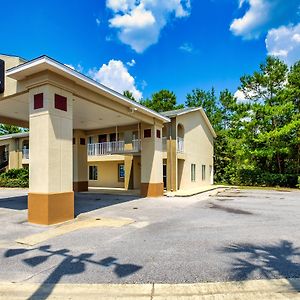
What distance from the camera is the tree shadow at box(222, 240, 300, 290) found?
4.35 m

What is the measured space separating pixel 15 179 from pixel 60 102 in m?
20.0

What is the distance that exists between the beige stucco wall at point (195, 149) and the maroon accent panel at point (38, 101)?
12.7m

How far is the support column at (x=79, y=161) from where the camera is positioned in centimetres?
1952

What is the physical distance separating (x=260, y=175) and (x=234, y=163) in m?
4.77

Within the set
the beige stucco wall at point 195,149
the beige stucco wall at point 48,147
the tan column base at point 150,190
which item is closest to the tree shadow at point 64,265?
the beige stucco wall at point 48,147

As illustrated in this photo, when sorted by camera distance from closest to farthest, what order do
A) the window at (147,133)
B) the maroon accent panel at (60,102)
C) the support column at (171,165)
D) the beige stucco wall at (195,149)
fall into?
the maroon accent panel at (60,102) → the window at (147,133) → the support column at (171,165) → the beige stucco wall at (195,149)

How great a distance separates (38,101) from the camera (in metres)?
8.66

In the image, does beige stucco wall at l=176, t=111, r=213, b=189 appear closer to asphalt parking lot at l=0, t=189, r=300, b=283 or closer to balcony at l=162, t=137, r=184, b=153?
balcony at l=162, t=137, r=184, b=153

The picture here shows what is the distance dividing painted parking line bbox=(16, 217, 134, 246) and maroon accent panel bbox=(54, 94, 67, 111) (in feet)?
12.6

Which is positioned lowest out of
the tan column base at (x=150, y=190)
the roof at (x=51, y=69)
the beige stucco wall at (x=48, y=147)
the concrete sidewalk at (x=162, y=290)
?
the concrete sidewalk at (x=162, y=290)

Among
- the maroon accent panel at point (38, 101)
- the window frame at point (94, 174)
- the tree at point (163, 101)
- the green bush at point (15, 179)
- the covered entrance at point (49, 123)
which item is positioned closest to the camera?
the covered entrance at point (49, 123)

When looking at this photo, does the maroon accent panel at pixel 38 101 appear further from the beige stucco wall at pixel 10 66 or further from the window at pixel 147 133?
the window at pixel 147 133

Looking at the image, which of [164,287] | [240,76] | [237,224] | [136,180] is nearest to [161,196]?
[136,180]

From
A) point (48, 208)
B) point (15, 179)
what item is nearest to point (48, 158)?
point (48, 208)
